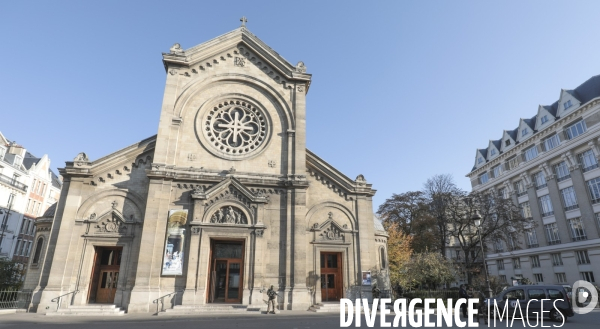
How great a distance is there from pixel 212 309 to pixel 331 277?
8595 millimetres

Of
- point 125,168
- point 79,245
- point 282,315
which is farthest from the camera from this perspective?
point 125,168

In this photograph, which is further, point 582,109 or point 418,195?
point 418,195

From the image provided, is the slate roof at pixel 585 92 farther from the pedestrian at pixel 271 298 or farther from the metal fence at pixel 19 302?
the metal fence at pixel 19 302

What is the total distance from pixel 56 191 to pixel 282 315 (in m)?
56.5

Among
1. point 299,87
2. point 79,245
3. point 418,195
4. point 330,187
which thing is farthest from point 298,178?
point 418,195

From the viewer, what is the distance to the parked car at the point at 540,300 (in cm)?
1609

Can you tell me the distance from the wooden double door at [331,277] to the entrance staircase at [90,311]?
12341 millimetres

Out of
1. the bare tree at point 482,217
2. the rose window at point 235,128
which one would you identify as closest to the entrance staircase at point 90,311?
the rose window at point 235,128

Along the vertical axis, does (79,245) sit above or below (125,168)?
below

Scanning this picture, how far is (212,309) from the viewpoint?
18.2m

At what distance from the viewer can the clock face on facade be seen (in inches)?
939

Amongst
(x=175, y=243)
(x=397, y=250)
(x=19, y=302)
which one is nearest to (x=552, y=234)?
(x=397, y=250)

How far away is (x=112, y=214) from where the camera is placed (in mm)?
20688

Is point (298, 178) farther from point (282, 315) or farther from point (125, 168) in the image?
point (125, 168)
